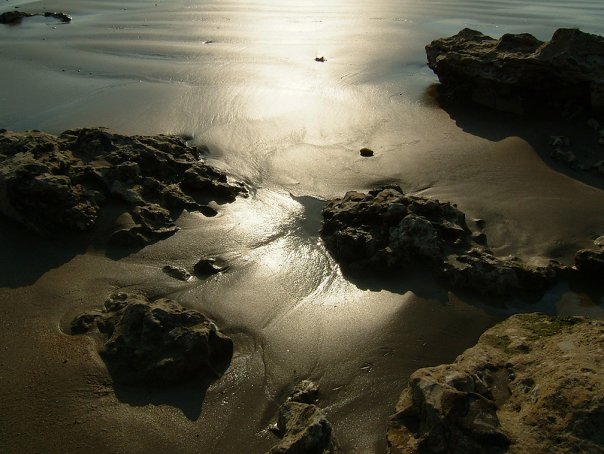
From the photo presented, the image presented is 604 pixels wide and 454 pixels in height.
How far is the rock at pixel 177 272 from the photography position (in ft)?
17.0

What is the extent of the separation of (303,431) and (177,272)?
2.40m

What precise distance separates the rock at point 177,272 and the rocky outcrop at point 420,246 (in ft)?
4.81

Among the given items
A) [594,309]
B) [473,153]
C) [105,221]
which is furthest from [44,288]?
[473,153]

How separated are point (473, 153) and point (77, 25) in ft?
41.3

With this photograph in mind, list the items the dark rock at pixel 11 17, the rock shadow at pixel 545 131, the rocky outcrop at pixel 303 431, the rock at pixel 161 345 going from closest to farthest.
→ the rocky outcrop at pixel 303 431 < the rock at pixel 161 345 < the rock shadow at pixel 545 131 < the dark rock at pixel 11 17

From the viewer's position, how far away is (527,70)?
27.8 ft

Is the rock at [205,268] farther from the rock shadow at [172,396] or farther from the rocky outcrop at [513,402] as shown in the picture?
the rocky outcrop at [513,402]

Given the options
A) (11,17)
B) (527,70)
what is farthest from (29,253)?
(11,17)

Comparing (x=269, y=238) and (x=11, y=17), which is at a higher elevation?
(x=11, y=17)

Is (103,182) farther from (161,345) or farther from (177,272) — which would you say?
(161,345)

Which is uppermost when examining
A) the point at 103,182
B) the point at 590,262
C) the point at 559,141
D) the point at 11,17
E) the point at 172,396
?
the point at 11,17

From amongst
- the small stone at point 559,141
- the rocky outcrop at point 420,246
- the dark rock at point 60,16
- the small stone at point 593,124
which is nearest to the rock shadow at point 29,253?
the rocky outcrop at point 420,246

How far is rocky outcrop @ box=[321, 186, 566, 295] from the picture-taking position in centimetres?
511

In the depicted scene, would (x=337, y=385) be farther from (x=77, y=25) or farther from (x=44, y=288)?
(x=77, y=25)
